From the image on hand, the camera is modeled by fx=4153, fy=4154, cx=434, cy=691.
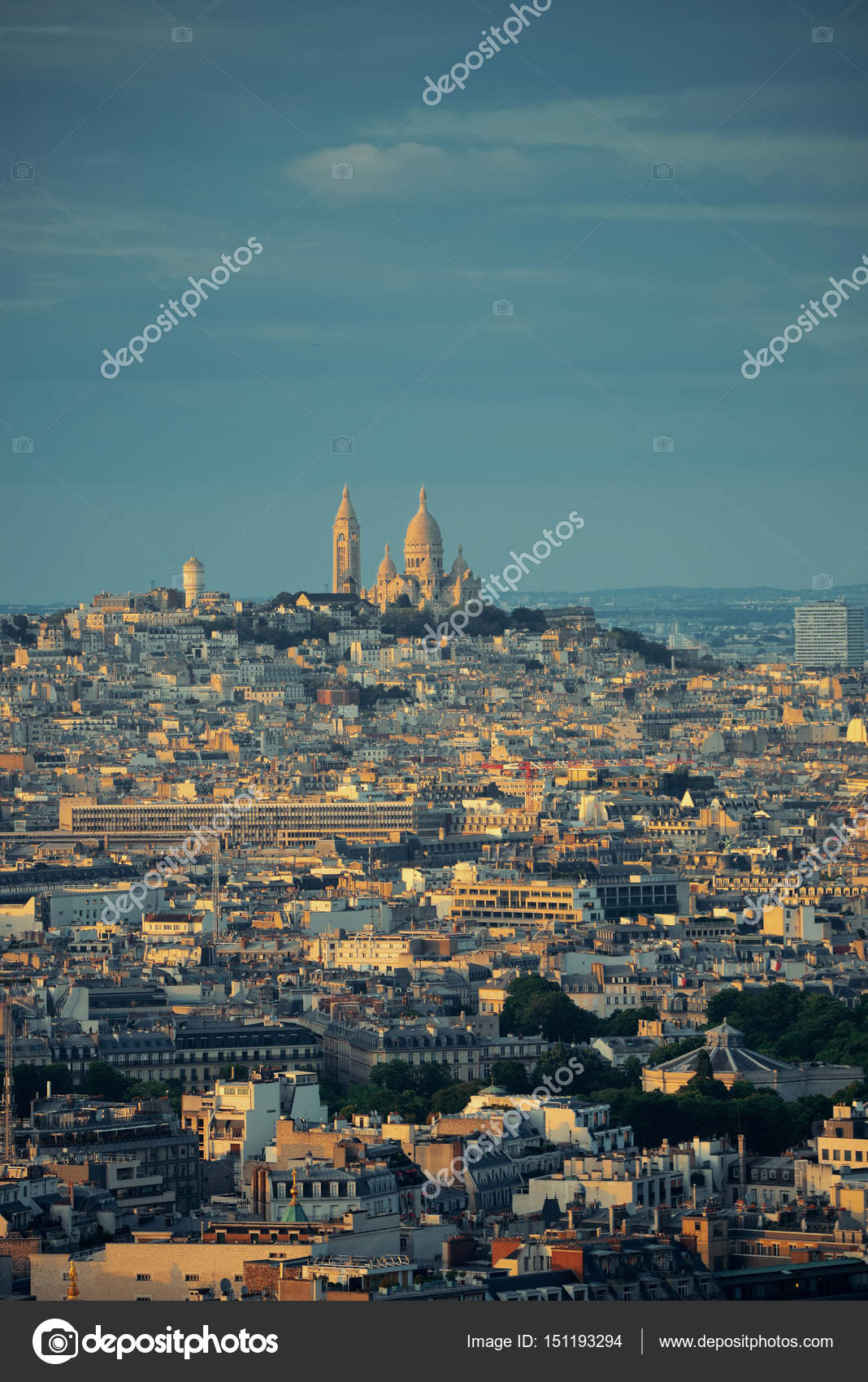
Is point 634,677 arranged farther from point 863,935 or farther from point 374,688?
point 863,935

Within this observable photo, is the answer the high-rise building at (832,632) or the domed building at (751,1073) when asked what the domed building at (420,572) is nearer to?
the high-rise building at (832,632)

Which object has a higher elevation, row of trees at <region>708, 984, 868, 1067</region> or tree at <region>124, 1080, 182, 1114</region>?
row of trees at <region>708, 984, 868, 1067</region>

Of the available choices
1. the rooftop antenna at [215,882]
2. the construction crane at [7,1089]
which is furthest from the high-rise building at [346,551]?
the construction crane at [7,1089]

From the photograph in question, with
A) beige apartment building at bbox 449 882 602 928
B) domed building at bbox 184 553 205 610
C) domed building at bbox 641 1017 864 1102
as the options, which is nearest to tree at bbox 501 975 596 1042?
domed building at bbox 641 1017 864 1102

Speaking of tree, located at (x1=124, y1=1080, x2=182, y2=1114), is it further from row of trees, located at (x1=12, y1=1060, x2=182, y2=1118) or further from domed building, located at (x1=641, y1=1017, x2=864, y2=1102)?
domed building, located at (x1=641, y1=1017, x2=864, y2=1102)

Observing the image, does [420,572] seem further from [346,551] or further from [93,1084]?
[93,1084]
